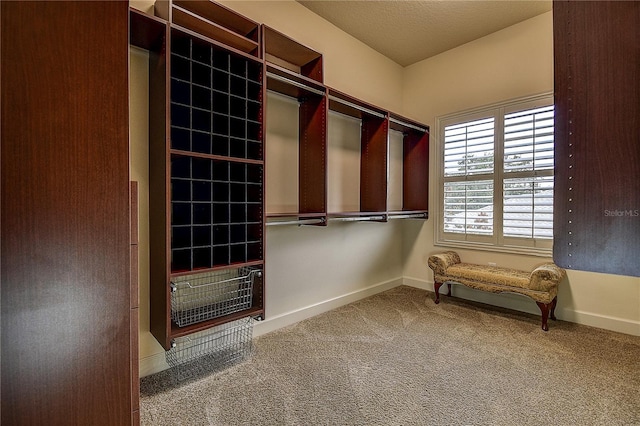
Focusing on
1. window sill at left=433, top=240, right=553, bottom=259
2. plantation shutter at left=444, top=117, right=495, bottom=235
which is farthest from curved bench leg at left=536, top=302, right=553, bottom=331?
plantation shutter at left=444, top=117, right=495, bottom=235

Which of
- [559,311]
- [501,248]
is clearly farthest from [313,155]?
[559,311]

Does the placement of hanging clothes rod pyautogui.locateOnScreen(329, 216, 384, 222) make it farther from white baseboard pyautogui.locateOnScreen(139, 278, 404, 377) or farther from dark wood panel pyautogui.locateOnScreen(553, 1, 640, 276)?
dark wood panel pyautogui.locateOnScreen(553, 1, 640, 276)

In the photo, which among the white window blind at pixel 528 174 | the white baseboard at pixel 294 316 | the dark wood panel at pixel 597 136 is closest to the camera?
the dark wood panel at pixel 597 136

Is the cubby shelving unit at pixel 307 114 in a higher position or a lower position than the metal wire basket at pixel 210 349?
higher

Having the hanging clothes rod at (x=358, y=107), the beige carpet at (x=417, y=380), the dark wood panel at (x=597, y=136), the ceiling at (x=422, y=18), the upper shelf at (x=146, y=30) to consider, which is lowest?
the beige carpet at (x=417, y=380)

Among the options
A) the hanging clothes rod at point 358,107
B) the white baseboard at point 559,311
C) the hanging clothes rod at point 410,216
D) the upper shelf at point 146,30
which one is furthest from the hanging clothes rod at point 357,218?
the upper shelf at point 146,30

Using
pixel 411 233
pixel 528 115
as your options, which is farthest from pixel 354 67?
pixel 411 233

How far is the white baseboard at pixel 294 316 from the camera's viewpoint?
6.61 ft

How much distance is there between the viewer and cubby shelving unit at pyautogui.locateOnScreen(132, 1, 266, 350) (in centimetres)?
180

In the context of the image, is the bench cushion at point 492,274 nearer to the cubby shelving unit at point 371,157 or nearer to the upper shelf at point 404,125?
the cubby shelving unit at point 371,157

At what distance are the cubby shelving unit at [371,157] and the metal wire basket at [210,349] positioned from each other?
147 cm

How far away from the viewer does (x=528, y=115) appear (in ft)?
10.2

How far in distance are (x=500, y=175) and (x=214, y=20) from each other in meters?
3.15

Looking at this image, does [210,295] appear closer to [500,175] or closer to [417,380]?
[417,380]
